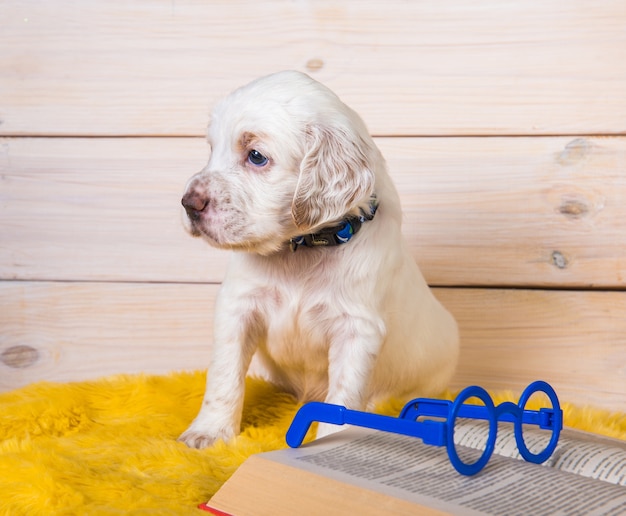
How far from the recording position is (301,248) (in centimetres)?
142

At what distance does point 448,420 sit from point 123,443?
663 mm

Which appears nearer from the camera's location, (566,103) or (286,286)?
(286,286)

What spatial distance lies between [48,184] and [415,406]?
143cm

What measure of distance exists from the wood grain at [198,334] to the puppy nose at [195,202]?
0.87m

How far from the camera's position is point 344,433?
3.57 ft

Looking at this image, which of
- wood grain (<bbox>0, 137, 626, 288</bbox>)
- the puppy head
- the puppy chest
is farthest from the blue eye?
wood grain (<bbox>0, 137, 626, 288</bbox>)

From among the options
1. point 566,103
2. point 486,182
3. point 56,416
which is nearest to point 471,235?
point 486,182

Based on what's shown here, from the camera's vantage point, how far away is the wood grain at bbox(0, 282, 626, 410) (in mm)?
2072

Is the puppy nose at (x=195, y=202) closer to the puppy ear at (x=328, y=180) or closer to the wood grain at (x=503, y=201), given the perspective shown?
the puppy ear at (x=328, y=180)

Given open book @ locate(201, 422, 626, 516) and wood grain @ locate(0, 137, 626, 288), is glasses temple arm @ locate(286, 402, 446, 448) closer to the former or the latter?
open book @ locate(201, 422, 626, 516)

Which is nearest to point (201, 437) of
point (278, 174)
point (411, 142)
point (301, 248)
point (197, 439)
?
point (197, 439)

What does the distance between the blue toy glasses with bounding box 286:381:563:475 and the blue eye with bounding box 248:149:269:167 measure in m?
0.47

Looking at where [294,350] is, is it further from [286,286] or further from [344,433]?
[344,433]

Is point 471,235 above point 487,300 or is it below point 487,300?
above
